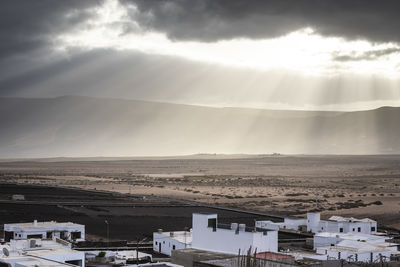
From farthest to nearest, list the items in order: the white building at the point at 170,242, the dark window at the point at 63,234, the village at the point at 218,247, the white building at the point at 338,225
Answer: the white building at the point at 338,225, the dark window at the point at 63,234, the white building at the point at 170,242, the village at the point at 218,247

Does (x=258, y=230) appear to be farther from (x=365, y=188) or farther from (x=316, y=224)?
(x=365, y=188)

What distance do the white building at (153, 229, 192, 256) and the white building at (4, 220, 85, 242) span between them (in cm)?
494

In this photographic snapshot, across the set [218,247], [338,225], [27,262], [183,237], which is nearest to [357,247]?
[218,247]

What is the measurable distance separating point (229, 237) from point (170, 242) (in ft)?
38.8

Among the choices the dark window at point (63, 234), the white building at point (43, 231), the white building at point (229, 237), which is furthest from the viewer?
the dark window at point (63, 234)

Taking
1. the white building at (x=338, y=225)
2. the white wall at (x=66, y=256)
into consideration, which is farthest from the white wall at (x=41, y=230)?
the white wall at (x=66, y=256)

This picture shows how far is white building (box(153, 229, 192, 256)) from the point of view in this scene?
3931 centimetres

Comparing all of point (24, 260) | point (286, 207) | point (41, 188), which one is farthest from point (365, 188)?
point (24, 260)

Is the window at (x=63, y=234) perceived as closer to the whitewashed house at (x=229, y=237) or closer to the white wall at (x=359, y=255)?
the whitewashed house at (x=229, y=237)

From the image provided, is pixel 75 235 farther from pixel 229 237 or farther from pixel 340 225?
pixel 340 225

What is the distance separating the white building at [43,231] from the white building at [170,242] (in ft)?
16.2

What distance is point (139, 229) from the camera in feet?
177

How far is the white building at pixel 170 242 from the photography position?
39.3m

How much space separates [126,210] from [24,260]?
1782 inches
